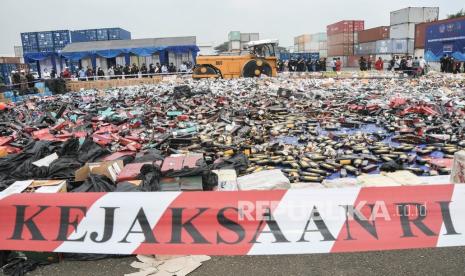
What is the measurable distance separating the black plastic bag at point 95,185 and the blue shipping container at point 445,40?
2975cm

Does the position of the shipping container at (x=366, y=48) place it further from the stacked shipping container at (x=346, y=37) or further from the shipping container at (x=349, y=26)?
the shipping container at (x=349, y=26)

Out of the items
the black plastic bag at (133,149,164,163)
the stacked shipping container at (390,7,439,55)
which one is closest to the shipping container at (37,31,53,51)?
the stacked shipping container at (390,7,439,55)

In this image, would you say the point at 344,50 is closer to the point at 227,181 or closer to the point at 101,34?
the point at 101,34

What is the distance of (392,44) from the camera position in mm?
38750

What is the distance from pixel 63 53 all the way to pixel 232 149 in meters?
31.3

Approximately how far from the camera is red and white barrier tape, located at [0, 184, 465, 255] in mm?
2867

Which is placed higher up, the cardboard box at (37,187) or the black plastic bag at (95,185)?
the cardboard box at (37,187)

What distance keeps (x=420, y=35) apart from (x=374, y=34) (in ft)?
26.9

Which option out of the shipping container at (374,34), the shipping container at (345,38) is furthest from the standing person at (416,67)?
the shipping container at (345,38)

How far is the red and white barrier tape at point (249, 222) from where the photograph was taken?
2.87 metres

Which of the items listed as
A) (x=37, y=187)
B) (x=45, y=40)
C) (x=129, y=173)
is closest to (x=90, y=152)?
(x=129, y=173)

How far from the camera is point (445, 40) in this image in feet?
98.6

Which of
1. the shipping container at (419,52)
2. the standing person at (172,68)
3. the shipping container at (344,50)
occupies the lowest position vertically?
the standing person at (172,68)

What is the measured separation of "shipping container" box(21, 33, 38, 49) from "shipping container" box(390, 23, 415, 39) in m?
39.2
